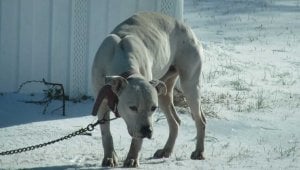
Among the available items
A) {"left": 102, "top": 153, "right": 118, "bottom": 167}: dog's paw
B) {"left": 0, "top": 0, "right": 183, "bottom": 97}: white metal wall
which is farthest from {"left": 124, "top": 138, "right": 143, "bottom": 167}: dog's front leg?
{"left": 0, "top": 0, "right": 183, "bottom": 97}: white metal wall

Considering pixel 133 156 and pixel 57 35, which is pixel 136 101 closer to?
pixel 133 156

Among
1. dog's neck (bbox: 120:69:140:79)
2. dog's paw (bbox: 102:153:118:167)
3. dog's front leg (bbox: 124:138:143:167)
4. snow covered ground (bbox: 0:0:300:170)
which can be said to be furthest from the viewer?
snow covered ground (bbox: 0:0:300:170)

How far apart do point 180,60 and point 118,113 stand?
1589mm

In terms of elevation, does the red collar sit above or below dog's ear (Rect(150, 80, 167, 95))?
below

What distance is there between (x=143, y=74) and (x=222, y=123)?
2821 millimetres

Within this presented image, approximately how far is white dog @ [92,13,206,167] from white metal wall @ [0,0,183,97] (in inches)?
78.3

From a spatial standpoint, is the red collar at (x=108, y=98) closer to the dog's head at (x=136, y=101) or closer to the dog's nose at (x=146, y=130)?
the dog's head at (x=136, y=101)

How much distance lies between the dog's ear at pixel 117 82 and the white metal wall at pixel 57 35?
357 cm

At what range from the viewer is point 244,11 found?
19.4 meters

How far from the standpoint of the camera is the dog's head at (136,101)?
642 cm

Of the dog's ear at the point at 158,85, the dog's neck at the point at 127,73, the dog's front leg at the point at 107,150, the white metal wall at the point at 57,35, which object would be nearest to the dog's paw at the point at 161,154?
the dog's front leg at the point at 107,150

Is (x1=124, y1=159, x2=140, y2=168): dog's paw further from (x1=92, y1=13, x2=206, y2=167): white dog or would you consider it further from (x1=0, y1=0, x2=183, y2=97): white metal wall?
(x1=0, y1=0, x2=183, y2=97): white metal wall

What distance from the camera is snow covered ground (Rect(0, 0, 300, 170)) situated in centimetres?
774

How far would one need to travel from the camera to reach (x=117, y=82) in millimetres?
6520
